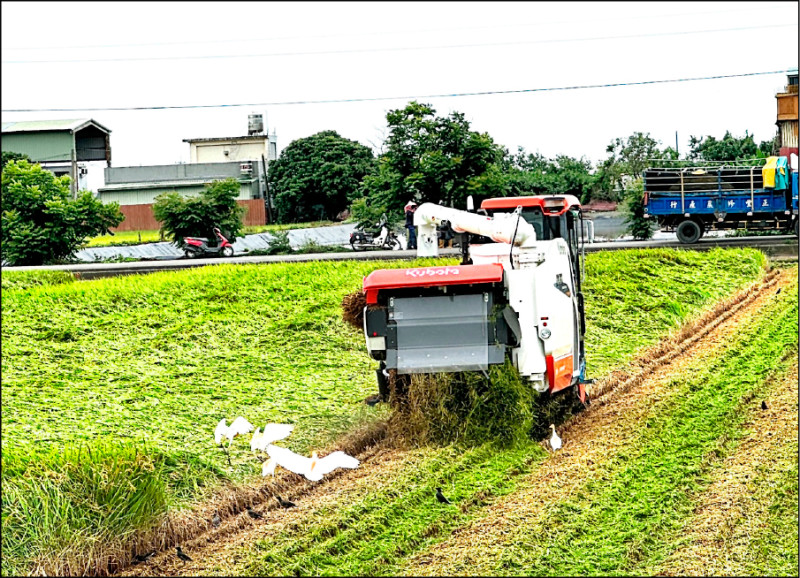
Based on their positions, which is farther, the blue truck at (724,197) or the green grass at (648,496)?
the blue truck at (724,197)

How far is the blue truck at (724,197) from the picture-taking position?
1037 inches

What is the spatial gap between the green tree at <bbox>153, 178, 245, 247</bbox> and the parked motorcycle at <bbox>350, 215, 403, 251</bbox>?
13.2 feet

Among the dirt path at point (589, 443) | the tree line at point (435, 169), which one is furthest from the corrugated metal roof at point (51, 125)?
the dirt path at point (589, 443)

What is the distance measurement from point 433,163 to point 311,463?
21.3 m

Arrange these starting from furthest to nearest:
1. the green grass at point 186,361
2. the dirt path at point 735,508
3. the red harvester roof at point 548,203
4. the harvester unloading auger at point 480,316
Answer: the red harvester roof at point 548,203
the harvester unloading auger at point 480,316
the green grass at point 186,361
the dirt path at point 735,508

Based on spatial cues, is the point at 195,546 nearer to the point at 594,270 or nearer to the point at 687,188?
the point at 594,270

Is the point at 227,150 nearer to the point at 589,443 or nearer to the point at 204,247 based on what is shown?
the point at 204,247

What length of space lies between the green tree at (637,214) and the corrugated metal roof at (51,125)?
26.9m

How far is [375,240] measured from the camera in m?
31.4

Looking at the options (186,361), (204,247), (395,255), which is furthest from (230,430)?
(204,247)

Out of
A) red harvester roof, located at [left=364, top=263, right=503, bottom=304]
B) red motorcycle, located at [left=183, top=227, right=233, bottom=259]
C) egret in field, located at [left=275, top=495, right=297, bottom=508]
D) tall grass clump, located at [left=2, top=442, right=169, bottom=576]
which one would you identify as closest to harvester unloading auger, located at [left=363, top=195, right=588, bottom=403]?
red harvester roof, located at [left=364, top=263, right=503, bottom=304]

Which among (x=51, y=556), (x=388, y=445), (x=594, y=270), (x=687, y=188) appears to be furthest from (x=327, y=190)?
(x=51, y=556)

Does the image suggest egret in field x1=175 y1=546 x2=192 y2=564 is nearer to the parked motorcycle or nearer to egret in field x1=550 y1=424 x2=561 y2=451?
egret in field x1=550 y1=424 x2=561 y2=451

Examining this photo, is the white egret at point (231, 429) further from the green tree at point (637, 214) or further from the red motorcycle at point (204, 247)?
the green tree at point (637, 214)
